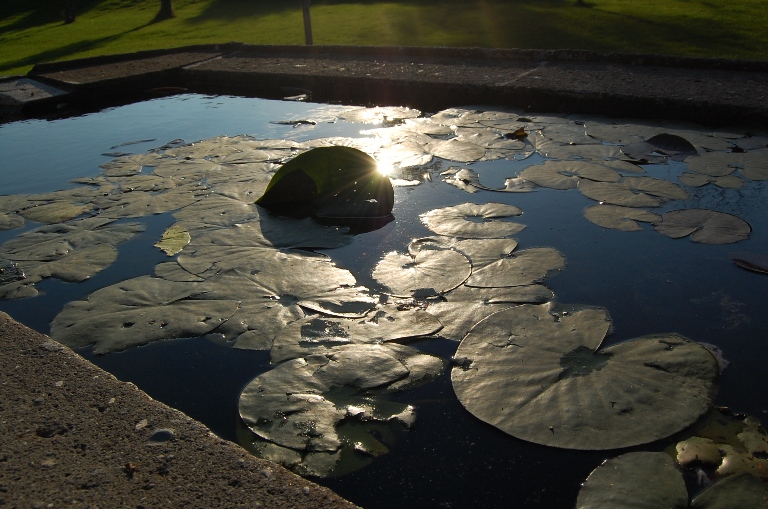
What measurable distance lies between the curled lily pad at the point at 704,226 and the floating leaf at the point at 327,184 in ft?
3.70

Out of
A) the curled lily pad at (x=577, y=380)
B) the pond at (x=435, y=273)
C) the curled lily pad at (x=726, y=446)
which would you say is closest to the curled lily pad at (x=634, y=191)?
the pond at (x=435, y=273)

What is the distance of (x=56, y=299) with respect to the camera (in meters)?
2.13

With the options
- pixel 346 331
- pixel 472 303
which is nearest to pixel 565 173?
pixel 472 303

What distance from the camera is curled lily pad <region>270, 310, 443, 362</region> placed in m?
1.71

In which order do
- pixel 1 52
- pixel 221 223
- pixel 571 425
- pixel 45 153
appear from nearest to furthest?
1. pixel 571 425
2. pixel 221 223
3. pixel 45 153
4. pixel 1 52

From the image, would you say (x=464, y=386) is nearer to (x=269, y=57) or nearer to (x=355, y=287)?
(x=355, y=287)

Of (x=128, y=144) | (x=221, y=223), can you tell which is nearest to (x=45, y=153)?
(x=128, y=144)

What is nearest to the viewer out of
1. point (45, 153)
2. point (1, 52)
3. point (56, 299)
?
point (56, 299)

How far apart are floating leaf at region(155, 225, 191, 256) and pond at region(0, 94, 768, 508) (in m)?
0.02

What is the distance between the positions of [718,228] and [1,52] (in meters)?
10.9

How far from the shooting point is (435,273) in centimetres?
208

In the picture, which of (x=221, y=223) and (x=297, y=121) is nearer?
(x=221, y=223)

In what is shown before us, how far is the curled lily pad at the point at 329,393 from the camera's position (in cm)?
139

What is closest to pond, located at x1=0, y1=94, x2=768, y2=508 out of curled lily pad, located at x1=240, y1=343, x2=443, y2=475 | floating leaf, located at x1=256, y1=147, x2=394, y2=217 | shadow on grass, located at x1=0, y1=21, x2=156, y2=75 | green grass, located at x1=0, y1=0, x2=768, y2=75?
curled lily pad, located at x1=240, y1=343, x2=443, y2=475
